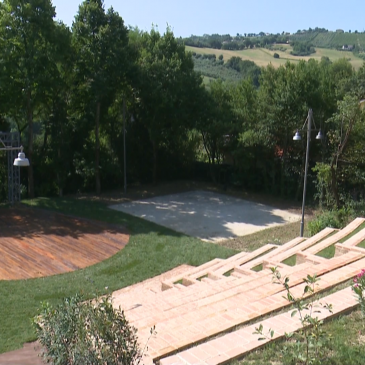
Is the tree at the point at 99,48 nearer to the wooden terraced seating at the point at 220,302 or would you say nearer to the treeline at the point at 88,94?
the treeline at the point at 88,94

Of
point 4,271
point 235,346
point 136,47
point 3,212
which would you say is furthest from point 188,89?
point 235,346

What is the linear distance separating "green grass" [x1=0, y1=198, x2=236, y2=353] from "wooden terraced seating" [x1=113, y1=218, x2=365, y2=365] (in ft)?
3.70

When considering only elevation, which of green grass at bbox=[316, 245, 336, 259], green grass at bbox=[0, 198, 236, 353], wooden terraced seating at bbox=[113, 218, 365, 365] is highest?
wooden terraced seating at bbox=[113, 218, 365, 365]

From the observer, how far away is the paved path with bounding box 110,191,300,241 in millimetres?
12953

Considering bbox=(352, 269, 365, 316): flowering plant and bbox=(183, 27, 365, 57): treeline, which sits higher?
bbox=(183, 27, 365, 57): treeline

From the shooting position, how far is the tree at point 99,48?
15.4 meters

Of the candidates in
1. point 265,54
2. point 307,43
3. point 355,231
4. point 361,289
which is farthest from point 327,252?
point 307,43

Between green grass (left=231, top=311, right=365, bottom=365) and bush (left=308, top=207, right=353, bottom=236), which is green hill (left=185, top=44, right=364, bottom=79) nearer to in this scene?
bush (left=308, top=207, right=353, bottom=236)

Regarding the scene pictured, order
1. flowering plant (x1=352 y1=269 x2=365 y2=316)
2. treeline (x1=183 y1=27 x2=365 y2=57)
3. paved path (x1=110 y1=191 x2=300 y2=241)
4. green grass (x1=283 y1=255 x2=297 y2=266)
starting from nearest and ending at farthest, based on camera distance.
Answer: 1. flowering plant (x1=352 y1=269 x2=365 y2=316)
2. green grass (x1=283 y1=255 x2=297 y2=266)
3. paved path (x1=110 y1=191 x2=300 y2=241)
4. treeline (x1=183 y1=27 x2=365 y2=57)

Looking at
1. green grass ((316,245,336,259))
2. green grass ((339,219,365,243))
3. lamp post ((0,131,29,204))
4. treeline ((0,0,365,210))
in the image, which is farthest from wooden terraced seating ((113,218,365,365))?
lamp post ((0,131,29,204))

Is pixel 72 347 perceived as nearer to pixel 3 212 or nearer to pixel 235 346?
pixel 235 346

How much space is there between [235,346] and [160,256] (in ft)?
22.5

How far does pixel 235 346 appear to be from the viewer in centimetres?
368

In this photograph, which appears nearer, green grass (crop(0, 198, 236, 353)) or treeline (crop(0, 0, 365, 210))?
green grass (crop(0, 198, 236, 353))
